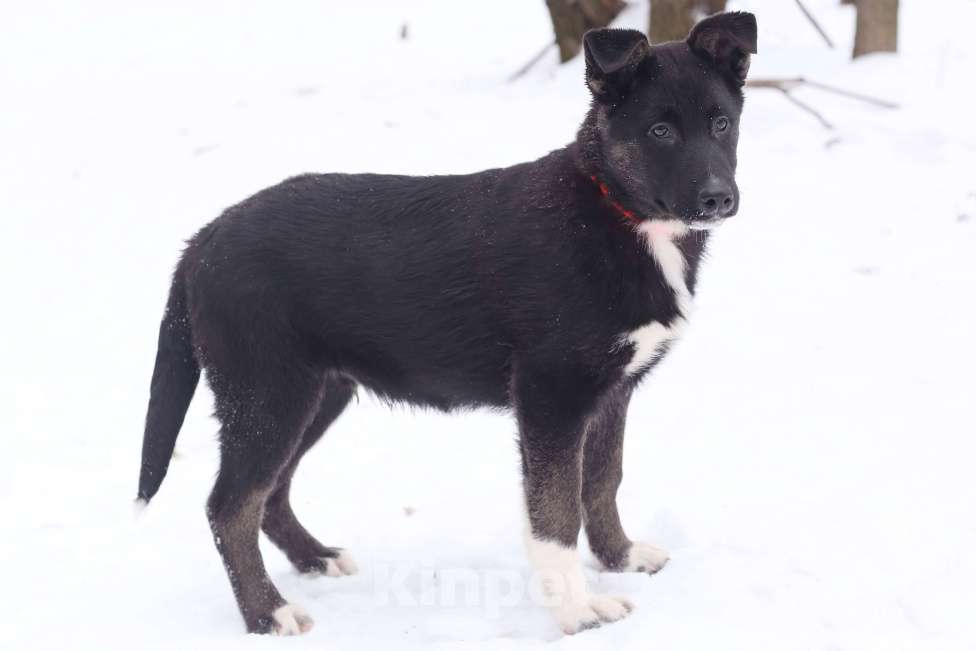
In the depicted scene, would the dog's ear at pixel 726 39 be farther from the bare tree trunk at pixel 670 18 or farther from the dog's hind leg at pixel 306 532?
the bare tree trunk at pixel 670 18

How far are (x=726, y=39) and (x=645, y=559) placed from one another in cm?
196

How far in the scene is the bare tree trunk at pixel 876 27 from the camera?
8.54m

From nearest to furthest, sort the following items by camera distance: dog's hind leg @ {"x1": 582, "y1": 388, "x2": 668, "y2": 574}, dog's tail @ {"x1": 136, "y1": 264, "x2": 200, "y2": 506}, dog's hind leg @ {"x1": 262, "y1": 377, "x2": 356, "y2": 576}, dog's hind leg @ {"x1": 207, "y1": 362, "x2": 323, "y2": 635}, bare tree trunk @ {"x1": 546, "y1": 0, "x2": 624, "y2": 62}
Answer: dog's hind leg @ {"x1": 207, "y1": 362, "x2": 323, "y2": 635}, dog's tail @ {"x1": 136, "y1": 264, "x2": 200, "y2": 506}, dog's hind leg @ {"x1": 582, "y1": 388, "x2": 668, "y2": 574}, dog's hind leg @ {"x1": 262, "y1": 377, "x2": 356, "y2": 576}, bare tree trunk @ {"x1": 546, "y1": 0, "x2": 624, "y2": 62}

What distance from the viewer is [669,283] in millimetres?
3955

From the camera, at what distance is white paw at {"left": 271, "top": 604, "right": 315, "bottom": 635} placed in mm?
4141

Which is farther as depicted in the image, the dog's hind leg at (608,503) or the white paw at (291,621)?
the dog's hind leg at (608,503)

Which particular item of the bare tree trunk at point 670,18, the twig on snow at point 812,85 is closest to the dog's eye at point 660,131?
the twig on snow at point 812,85

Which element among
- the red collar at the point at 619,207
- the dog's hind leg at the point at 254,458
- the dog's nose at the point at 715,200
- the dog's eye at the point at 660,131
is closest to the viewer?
the dog's nose at the point at 715,200

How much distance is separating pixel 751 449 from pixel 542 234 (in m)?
1.94

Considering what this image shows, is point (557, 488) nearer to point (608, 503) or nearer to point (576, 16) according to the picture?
point (608, 503)

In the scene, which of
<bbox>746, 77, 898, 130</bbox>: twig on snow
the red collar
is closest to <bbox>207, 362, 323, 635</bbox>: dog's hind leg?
the red collar

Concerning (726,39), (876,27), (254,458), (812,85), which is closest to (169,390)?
(254,458)

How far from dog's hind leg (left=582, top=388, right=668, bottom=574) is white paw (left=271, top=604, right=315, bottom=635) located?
3.70ft

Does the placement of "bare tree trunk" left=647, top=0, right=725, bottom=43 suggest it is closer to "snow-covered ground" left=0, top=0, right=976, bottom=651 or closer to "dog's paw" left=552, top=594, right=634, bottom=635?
"snow-covered ground" left=0, top=0, right=976, bottom=651
